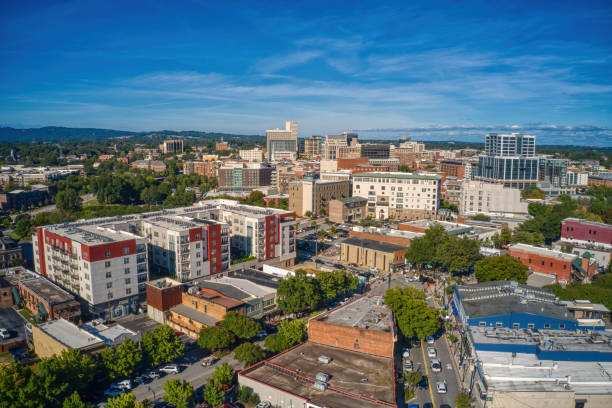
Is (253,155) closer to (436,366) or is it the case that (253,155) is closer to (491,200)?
(491,200)

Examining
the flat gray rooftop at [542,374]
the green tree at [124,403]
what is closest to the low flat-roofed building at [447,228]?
the flat gray rooftop at [542,374]

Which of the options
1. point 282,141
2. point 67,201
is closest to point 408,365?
point 67,201

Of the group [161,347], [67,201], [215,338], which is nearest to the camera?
[161,347]

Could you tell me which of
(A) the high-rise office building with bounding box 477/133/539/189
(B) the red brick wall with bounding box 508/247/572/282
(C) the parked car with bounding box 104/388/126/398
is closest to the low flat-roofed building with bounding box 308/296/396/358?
(C) the parked car with bounding box 104/388/126/398

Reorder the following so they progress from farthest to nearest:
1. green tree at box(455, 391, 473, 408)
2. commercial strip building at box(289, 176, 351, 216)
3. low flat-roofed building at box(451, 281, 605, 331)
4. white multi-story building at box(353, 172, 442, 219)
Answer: commercial strip building at box(289, 176, 351, 216)
white multi-story building at box(353, 172, 442, 219)
low flat-roofed building at box(451, 281, 605, 331)
green tree at box(455, 391, 473, 408)

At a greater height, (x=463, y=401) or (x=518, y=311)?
(x=518, y=311)

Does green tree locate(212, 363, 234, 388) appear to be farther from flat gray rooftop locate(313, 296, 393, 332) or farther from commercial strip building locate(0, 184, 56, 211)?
commercial strip building locate(0, 184, 56, 211)

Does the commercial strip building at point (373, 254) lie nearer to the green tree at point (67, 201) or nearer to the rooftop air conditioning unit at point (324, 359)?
the rooftop air conditioning unit at point (324, 359)
